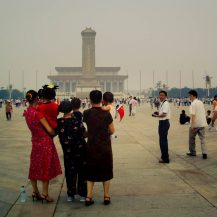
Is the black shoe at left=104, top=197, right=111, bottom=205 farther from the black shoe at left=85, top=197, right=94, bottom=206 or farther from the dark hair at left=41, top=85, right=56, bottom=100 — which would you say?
the dark hair at left=41, top=85, right=56, bottom=100

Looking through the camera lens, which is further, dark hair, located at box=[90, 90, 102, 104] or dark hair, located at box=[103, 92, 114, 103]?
dark hair, located at box=[103, 92, 114, 103]

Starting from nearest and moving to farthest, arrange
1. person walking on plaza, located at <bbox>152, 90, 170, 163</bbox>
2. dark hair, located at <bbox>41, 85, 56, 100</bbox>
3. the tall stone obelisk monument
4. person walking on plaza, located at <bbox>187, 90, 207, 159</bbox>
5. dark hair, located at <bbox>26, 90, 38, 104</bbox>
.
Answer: dark hair, located at <bbox>41, 85, 56, 100</bbox>
dark hair, located at <bbox>26, 90, 38, 104</bbox>
person walking on plaza, located at <bbox>152, 90, 170, 163</bbox>
person walking on plaza, located at <bbox>187, 90, 207, 159</bbox>
the tall stone obelisk monument

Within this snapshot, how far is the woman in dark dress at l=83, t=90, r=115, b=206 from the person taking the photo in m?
5.08

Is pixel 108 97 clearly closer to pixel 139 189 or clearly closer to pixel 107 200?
pixel 139 189

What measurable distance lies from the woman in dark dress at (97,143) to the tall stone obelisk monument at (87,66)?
9583 centimetres

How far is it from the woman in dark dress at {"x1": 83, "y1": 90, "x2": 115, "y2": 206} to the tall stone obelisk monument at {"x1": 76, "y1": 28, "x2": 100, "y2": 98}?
95829 millimetres

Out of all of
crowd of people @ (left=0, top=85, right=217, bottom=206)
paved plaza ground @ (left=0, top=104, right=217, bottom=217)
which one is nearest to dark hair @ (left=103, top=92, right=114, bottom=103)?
paved plaza ground @ (left=0, top=104, right=217, bottom=217)

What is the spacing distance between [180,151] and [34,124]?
560cm

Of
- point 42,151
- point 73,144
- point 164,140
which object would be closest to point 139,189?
point 73,144

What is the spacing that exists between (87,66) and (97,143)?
101 meters

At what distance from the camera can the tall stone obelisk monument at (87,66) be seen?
104 metres

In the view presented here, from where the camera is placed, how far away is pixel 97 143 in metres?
5.09

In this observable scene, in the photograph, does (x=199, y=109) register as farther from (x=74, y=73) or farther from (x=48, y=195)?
(x=74, y=73)

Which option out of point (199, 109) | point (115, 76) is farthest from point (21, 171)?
point (115, 76)
